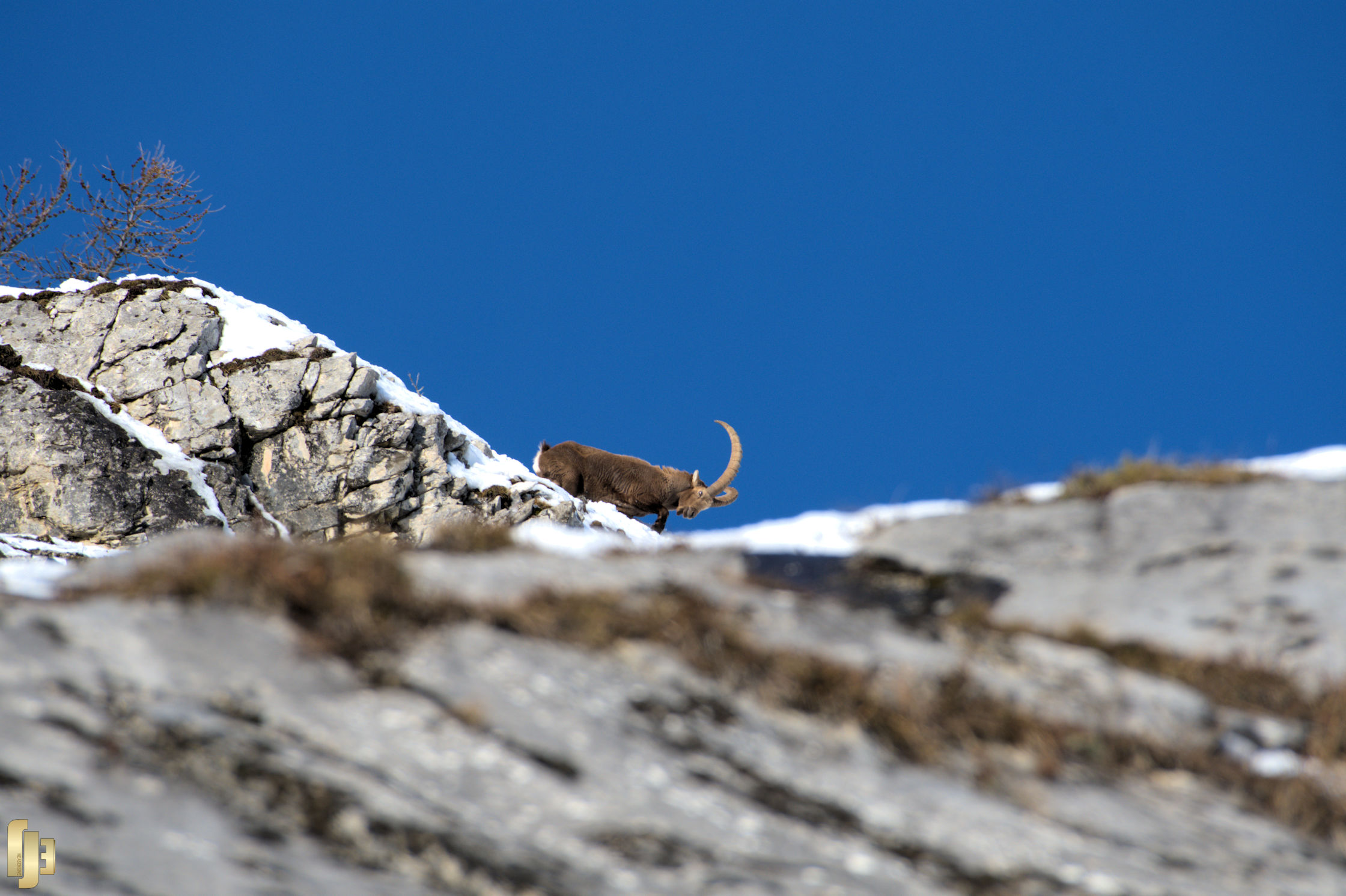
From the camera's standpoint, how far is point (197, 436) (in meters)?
19.5

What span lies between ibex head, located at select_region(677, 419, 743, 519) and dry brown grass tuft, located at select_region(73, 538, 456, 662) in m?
22.5

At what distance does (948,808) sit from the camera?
13.6 feet

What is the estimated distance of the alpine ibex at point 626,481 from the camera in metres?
25.0

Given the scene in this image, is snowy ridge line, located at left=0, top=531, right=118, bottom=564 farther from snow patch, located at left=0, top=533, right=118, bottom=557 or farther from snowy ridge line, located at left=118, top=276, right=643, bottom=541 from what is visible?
snowy ridge line, located at left=118, top=276, right=643, bottom=541

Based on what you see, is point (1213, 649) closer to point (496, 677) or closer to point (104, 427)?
point (496, 677)

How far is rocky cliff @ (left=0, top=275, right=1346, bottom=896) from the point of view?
3732 mm

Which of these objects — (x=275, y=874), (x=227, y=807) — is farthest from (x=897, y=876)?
(x=227, y=807)

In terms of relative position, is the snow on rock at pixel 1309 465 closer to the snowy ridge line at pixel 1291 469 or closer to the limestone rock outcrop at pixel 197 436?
the snowy ridge line at pixel 1291 469

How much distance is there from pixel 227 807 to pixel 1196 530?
5787mm

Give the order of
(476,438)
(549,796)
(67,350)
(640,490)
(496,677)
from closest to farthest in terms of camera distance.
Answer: (549,796)
(496,677)
(67,350)
(476,438)
(640,490)

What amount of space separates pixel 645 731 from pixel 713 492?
24.3m

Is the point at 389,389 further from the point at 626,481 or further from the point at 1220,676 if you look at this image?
the point at 1220,676

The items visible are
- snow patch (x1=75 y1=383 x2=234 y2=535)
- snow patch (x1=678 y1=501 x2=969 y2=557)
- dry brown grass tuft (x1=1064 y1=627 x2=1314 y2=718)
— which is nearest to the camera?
dry brown grass tuft (x1=1064 y1=627 x2=1314 y2=718)

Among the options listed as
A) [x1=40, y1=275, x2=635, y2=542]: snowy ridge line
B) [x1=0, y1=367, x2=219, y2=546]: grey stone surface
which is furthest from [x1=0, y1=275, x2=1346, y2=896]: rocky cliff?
[x1=40, y1=275, x2=635, y2=542]: snowy ridge line
